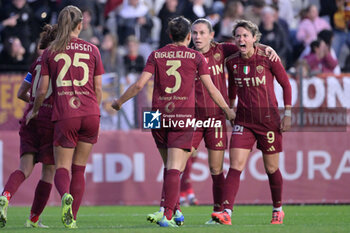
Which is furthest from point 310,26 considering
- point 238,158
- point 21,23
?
point 238,158

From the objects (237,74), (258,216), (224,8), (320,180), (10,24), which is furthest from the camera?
(224,8)

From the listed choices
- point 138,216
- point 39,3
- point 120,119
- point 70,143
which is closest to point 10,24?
point 39,3

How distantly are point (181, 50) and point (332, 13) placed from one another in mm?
10074

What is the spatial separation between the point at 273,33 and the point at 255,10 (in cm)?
79

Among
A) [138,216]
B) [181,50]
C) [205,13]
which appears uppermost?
[205,13]

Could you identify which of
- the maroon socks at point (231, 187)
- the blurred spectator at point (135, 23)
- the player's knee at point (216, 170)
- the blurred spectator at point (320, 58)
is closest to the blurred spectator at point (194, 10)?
the blurred spectator at point (135, 23)

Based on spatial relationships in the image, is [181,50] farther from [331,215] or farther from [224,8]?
[224,8]

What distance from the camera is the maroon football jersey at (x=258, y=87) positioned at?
8.97 meters

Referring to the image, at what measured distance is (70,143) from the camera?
8.07 m

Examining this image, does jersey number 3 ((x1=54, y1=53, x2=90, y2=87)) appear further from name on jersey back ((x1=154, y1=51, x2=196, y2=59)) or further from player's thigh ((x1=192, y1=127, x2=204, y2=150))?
player's thigh ((x1=192, y1=127, x2=204, y2=150))

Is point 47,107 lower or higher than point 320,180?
higher

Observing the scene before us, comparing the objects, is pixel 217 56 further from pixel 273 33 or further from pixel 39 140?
pixel 273 33

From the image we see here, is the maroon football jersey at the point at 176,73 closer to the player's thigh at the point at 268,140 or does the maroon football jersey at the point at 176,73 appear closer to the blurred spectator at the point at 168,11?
the player's thigh at the point at 268,140

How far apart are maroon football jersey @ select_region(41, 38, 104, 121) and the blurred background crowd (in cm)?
651
